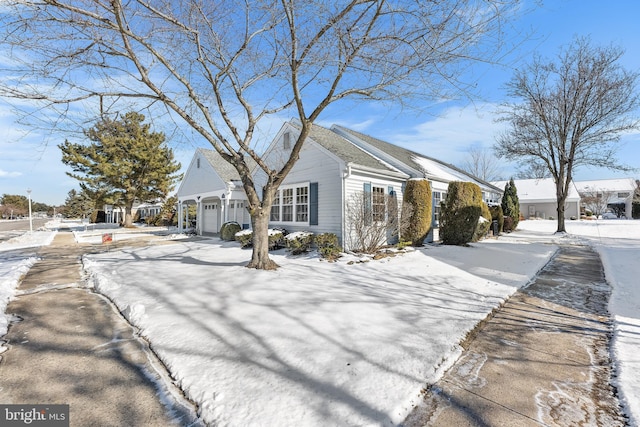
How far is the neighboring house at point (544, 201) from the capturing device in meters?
33.3

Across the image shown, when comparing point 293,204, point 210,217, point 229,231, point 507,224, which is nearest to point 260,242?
point 293,204

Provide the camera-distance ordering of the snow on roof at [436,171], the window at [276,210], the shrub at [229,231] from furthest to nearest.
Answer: the snow on roof at [436,171] < the shrub at [229,231] < the window at [276,210]

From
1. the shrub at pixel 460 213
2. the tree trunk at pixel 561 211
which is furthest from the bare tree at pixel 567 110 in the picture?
the shrub at pixel 460 213

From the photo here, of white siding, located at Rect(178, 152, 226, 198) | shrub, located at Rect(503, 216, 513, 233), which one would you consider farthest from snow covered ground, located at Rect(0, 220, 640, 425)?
shrub, located at Rect(503, 216, 513, 233)

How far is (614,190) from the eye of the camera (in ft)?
146

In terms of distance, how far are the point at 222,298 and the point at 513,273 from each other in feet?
21.9

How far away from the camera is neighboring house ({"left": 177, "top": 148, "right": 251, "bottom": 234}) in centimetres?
1675

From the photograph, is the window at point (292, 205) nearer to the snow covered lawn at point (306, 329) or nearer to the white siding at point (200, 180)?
the snow covered lawn at point (306, 329)

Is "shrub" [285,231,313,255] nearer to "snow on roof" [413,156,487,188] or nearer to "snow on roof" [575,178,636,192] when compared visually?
"snow on roof" [413,156,487,188]

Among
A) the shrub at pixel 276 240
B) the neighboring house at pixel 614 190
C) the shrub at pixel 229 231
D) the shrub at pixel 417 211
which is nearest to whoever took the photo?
the shrub at pixel 276 240

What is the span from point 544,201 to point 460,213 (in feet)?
97.3

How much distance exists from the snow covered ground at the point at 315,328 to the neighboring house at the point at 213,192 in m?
8.91

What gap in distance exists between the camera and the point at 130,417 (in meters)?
2.31

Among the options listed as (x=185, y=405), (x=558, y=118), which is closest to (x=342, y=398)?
(x=185, y=405)
